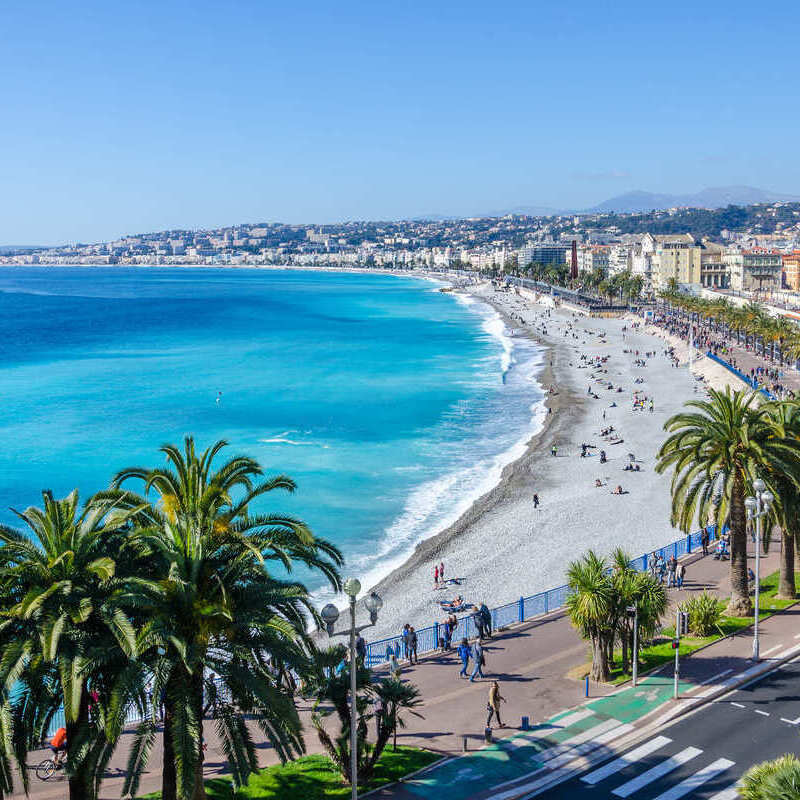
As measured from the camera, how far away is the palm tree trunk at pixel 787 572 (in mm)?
21031

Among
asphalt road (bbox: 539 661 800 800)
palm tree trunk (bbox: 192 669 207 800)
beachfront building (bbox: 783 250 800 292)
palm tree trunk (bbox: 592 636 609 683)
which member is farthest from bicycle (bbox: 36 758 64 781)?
beachfront building (bbox: 783 250 800 292)

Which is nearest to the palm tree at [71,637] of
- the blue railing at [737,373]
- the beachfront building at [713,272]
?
the blue railing at [737,373]

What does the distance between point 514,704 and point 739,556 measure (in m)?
7.89

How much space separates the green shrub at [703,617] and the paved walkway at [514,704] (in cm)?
63

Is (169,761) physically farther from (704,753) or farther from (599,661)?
(599,661)

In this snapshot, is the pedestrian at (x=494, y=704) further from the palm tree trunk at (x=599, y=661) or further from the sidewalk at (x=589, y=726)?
the palm tree trunk at (x=599, y=661)

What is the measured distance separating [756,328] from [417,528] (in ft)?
177

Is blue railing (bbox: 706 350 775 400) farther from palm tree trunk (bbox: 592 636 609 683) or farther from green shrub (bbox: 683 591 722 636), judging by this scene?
palm tree trunk (bbox: 592 636 609 683)

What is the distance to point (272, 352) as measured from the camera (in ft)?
342

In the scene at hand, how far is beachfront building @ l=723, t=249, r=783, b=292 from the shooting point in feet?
492

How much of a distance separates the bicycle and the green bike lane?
5.71 meters

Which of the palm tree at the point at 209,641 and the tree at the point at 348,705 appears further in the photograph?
the tree at the point at 348,705

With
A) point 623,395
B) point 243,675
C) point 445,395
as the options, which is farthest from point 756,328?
point 243,675

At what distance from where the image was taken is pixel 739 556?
20969mm
